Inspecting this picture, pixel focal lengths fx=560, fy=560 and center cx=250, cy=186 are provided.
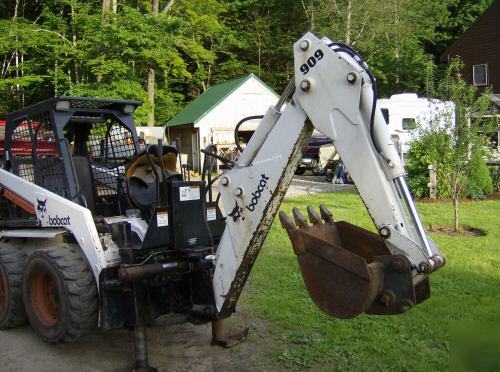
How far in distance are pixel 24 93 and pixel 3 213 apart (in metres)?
26.6

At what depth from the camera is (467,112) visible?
11.1m

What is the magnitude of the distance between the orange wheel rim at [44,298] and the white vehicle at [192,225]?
0.01m

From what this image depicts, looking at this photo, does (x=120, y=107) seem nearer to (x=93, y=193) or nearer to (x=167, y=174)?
(x=93, y=193)

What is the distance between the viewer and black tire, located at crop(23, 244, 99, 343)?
15.6ft

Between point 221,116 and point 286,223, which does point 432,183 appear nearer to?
point 286,223

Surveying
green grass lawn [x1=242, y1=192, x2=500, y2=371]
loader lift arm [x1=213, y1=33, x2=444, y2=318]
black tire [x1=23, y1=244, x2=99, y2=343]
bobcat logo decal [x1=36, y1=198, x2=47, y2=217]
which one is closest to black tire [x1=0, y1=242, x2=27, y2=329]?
black tire [x1=23, y1=244, x2=99, y2=343]

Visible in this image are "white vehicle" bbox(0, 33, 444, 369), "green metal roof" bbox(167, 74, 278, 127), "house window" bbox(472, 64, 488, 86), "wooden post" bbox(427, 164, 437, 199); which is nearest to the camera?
"white vehicle" bbox(0, 33, 444, 369)

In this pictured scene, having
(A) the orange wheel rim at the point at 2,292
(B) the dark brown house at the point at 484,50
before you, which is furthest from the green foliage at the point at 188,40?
(A) the orange wheel rim at the point at 2,292

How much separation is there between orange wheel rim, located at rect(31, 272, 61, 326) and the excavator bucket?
2.71m

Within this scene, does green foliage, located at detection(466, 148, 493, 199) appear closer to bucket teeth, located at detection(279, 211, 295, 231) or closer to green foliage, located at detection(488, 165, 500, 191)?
green foliage, located at detection(488, 165, 500, 191)

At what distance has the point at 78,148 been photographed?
646cm

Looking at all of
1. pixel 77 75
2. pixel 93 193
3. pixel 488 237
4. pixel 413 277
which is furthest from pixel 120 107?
pixel 77 75

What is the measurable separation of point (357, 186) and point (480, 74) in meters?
36.5

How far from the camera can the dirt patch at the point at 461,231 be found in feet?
34.0
